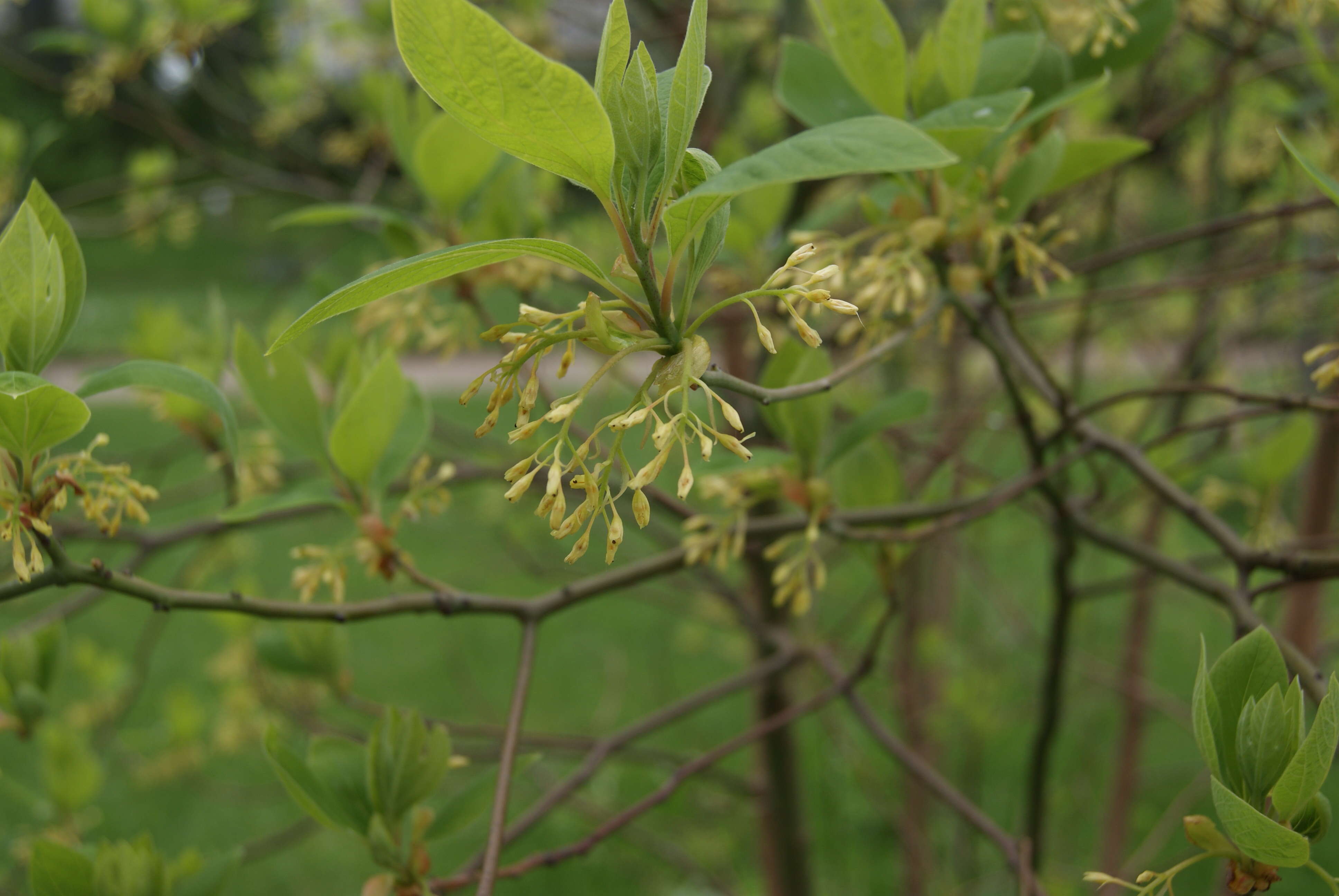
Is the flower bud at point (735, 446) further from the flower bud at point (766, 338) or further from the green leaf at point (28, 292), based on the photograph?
the green leaf at point (28, 292)

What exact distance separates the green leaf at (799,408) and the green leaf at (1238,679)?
32cm

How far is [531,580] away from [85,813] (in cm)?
324

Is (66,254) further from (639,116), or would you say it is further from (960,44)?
(960,44)

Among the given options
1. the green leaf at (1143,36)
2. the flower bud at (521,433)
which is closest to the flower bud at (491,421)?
the flower bud at (521,433)

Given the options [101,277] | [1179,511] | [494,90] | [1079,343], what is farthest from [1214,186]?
[101,277]

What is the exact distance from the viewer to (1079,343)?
163 centimetres

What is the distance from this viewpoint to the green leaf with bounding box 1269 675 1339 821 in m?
0.50

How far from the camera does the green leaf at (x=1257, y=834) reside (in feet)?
1.64

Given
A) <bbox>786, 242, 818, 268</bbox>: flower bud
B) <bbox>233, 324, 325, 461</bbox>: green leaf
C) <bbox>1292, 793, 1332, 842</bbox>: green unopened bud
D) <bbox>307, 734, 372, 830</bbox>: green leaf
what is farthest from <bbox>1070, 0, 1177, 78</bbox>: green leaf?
<bbox>307, 734, 372, 830</bbox>: green leaf

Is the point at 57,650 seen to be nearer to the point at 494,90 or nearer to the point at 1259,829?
the point at 494,90

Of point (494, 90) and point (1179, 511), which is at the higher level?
point (494, 90)

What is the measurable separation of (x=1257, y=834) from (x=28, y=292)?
81 cm

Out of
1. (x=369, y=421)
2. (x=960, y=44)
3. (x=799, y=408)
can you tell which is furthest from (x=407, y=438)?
(x=960, y=44)

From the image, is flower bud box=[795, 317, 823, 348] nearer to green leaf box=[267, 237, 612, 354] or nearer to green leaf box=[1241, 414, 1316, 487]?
green leaf box=[267, 237, 612, 354]
